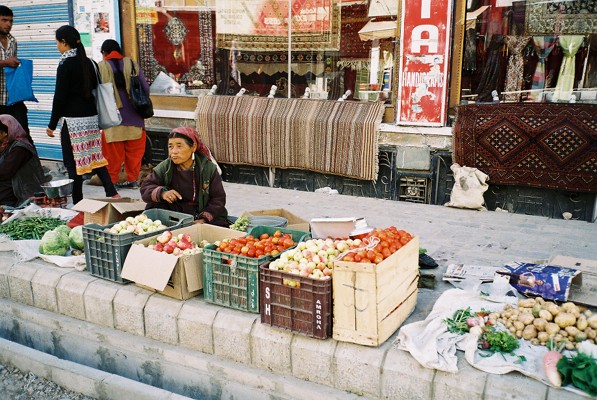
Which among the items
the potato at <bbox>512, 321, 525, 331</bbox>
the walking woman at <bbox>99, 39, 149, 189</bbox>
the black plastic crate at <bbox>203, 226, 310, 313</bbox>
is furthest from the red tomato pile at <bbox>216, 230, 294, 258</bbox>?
the walking woman at <bbox>99, 39, 149, 189</bbox>

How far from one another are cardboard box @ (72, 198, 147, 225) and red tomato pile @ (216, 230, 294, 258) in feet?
5.19

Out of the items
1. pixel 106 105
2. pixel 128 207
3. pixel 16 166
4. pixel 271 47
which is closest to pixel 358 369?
pixel 128 207

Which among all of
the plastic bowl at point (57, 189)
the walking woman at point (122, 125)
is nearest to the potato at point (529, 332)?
the plastic bowl at point (57, 189)

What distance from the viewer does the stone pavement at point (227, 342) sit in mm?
3045

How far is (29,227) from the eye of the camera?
5344 mm

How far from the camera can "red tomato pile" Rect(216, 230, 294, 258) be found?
12.0ft

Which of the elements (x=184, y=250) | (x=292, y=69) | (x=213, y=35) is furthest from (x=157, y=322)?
(x=213, y=35)

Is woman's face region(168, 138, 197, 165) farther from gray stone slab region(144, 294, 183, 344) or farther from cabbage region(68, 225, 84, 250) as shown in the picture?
gray stone slab region(144, 294, 183, 344)

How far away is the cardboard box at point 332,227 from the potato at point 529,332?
1.35 metres

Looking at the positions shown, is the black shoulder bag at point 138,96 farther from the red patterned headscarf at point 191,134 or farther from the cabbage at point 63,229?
the red patterned headscarf at point 191,134

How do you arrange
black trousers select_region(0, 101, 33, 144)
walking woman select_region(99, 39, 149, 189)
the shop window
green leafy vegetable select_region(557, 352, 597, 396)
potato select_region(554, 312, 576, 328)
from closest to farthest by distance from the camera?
green leafy vegetable select_region(557, 352, 597, 396) → potato select_region(554, 312, 576, 328) → the shop window → walking woman select_region(99, 39, 149, 189) → black trousers select_region(0, 101, 33, 144)

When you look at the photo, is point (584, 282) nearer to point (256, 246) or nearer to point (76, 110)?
point (256, 246)

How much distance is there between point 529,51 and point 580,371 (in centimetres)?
509

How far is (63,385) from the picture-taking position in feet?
12.7
